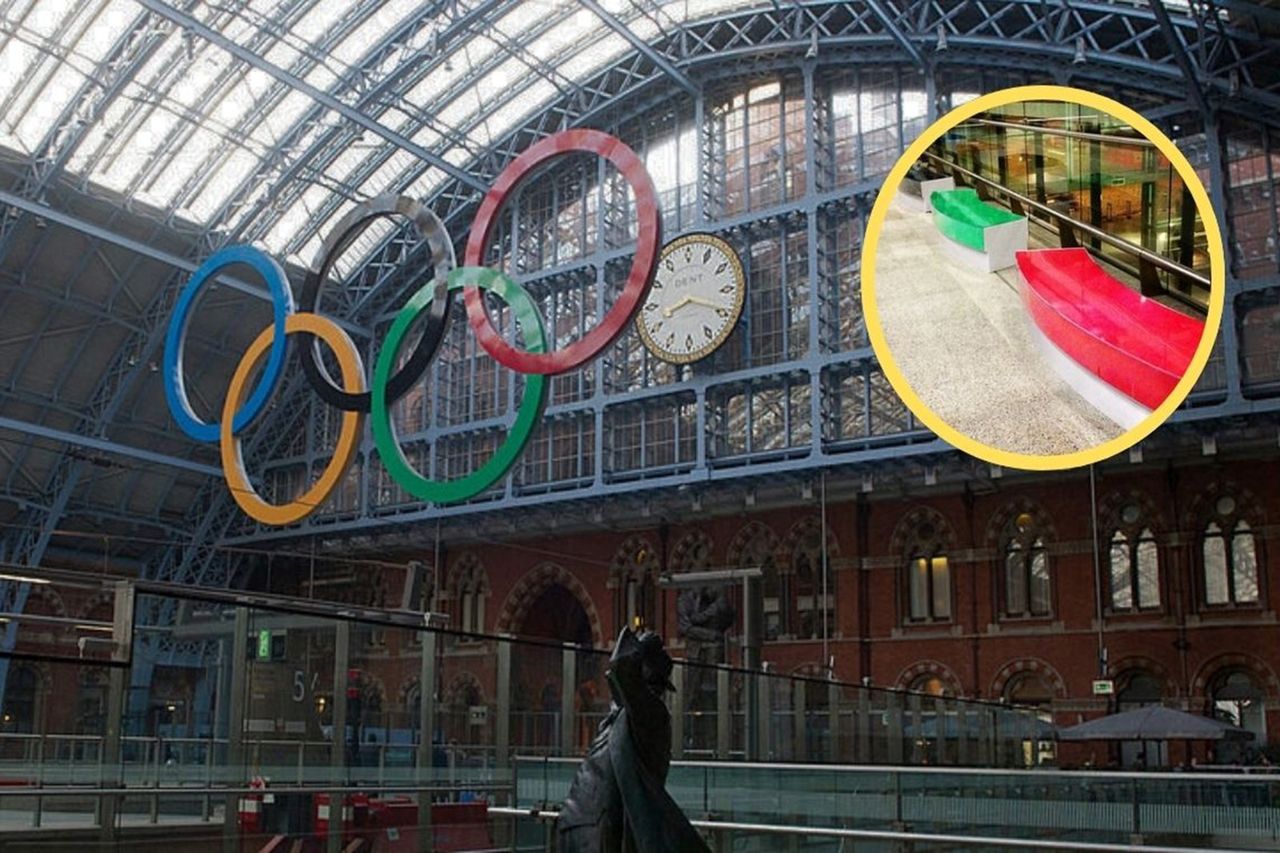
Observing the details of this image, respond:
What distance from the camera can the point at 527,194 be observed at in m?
40.9

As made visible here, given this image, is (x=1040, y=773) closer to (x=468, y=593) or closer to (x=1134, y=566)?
(x=1134, y=566)

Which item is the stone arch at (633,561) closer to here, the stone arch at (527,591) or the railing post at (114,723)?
the stone arch at (527,591)

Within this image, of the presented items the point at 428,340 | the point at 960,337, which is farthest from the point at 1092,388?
the point at 428,340

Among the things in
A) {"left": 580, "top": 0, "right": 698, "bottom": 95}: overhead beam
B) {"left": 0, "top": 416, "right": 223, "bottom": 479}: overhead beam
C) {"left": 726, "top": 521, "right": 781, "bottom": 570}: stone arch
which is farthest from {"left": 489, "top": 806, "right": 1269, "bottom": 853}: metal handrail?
{"left": 0, "top": 416, "right": 223, "bottom": 479}: overhead beam

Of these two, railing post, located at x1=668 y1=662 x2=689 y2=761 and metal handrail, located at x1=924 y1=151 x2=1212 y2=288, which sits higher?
metal handrail, located at x1=924 y1=151 x2=1212 y2=288

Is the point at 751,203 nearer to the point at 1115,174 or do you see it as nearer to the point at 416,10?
the point at 416,10

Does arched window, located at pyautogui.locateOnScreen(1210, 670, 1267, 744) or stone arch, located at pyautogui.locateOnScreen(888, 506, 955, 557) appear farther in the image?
stone arch, located at pyautogui.locateOnScreen(888, 506, 955, 557)

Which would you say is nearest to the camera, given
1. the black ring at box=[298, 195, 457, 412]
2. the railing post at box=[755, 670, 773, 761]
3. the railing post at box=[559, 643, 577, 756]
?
the railing post at box=[559, 643, 577, 756]

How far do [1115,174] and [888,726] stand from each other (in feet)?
31.8

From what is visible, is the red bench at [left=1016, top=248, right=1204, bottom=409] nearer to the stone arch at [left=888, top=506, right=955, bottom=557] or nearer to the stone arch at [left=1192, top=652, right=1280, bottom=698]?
the stone arch at [left=1192, top=652, right=1280, bottom=698]

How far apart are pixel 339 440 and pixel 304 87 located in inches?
534

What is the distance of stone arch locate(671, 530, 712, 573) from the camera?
37.9m

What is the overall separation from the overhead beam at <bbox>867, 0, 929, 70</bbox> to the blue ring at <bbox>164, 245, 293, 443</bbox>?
49.8 ft

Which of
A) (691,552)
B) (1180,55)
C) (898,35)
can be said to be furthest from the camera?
(691,552)
